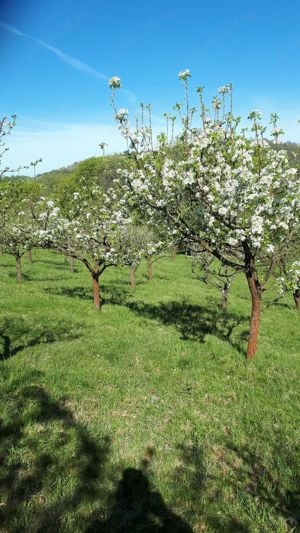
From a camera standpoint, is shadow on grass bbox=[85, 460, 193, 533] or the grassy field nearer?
shadow on grass bbox=[85, 460, 193, 533]

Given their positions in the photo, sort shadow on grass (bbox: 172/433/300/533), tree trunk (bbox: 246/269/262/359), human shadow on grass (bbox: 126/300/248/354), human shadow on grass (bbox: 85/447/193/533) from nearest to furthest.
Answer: human shadow on grass (bbox: 85/447/193/533), shadow on grass (bbox: 172/433/300/533), tree trunk (bbox: 246/269/262/359), human shadow on grass (bbox: 126/300/248/354)

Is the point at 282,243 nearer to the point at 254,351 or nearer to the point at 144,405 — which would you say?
the point at 254,351

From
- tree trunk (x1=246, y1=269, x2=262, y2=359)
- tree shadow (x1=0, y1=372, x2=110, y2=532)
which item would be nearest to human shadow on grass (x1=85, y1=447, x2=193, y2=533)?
tree shadow (x1=0, y1=372, x2=110, y2=532)

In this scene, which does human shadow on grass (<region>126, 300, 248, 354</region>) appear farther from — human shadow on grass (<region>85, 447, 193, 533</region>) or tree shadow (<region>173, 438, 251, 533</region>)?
human shadow on grass (<region>85, 447, 193, 533</region>)

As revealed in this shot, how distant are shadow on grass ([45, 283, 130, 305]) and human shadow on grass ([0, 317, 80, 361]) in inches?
218

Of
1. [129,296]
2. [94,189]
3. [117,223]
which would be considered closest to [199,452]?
[117,223]

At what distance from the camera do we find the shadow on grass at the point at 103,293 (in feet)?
73.7

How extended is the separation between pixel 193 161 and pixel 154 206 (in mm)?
2503

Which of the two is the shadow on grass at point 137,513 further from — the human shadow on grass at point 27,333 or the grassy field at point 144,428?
the human shadow on grass at point 27,333

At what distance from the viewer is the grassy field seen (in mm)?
6379

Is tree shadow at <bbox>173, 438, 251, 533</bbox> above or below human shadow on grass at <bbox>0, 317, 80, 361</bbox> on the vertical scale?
below

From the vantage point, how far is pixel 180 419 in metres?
9.27

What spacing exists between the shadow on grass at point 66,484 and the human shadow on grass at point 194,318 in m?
7.81

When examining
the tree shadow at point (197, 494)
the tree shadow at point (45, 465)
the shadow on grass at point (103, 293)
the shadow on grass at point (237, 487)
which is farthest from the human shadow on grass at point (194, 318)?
the tree shadow at point (45, 465)
